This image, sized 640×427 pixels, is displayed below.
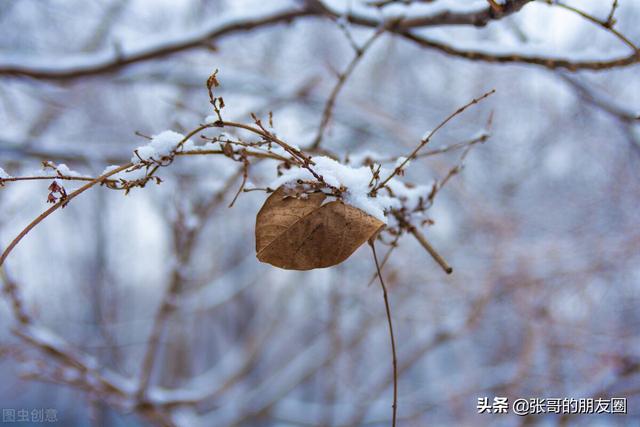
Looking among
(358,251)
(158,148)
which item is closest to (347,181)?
(158,148)

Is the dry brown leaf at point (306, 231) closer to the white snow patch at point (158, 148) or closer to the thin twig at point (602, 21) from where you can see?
the white snow patch at point (158, 148)

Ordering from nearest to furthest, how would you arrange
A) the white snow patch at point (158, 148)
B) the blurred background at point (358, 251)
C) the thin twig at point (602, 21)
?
the white snow patch at point (158, 148) < the thin twig at point (602, 21) < the blurred background at point (358, 251)

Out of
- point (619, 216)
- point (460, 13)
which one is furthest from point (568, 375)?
point (460, 13)

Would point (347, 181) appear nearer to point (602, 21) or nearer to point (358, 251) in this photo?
point (602, 21)

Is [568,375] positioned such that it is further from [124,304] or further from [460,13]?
[124,304]

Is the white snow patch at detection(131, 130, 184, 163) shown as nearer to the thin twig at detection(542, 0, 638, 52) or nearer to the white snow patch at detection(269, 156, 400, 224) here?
the white snow patch at detection(269, 156, 400, 224)

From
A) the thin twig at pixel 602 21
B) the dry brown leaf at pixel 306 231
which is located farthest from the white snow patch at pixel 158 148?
the thin twig at pixel 602 21
